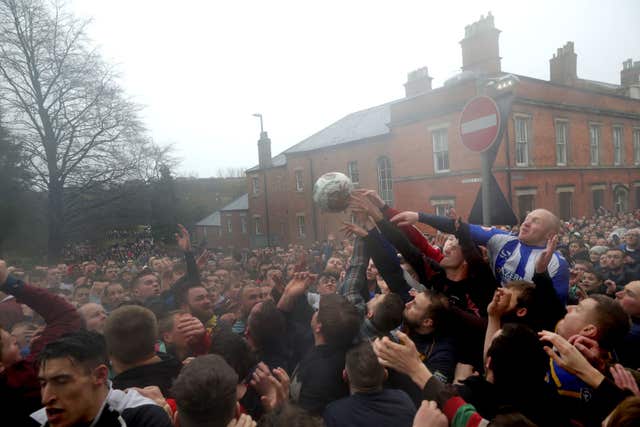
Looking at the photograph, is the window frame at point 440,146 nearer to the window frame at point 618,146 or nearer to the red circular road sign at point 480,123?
the window frame at point 618,146

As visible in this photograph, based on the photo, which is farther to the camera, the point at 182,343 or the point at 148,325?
the point at 182,343

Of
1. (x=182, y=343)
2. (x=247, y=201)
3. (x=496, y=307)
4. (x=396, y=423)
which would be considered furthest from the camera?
(x=247, y=201)

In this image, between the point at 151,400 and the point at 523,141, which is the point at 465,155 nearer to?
the point at 523,141

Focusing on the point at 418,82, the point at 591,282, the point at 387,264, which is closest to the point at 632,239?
the point at 591,282

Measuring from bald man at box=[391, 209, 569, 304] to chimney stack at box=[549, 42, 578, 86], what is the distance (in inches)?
966

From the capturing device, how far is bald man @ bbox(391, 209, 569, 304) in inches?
120

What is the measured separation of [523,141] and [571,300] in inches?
655

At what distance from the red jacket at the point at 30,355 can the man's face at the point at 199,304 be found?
109 cm

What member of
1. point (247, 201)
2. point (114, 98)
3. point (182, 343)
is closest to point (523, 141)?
point (114, 98)

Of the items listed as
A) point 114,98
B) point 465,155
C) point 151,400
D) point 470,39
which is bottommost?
point 151,400

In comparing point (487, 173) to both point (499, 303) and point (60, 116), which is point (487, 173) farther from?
point (60, 116)

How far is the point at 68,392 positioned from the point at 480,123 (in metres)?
3.80

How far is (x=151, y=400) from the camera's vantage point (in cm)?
197

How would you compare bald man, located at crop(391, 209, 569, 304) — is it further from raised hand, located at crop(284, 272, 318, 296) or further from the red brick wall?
the red brick wall
